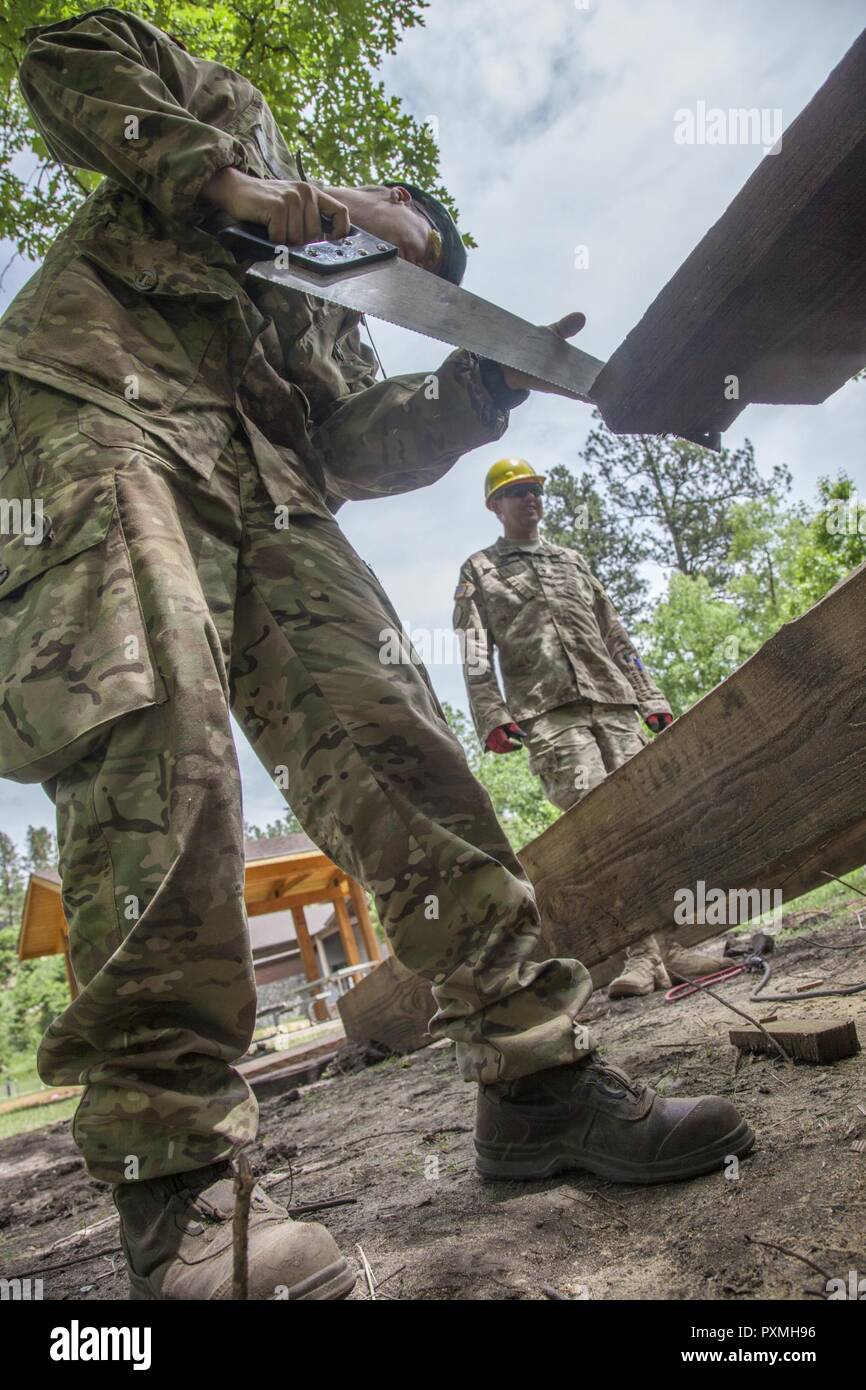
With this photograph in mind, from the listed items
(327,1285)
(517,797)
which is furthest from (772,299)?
(517,797)

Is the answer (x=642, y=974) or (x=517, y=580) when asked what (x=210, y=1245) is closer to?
(x=642, y=974)

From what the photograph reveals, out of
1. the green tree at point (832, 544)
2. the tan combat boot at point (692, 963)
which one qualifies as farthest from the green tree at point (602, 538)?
the tan combat boot at point (692, 963)

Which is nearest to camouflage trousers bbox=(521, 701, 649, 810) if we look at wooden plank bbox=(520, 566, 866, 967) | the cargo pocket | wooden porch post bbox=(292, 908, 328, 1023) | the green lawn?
wooden plank bbox=(520, 566, 866, 967)

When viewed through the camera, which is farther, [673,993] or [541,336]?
[673,993]

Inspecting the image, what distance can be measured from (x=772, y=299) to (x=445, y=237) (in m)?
1.38

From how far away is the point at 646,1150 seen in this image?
4.71 ft

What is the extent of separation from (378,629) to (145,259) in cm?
100

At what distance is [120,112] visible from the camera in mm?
1769

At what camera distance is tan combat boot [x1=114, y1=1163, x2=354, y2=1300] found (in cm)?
115

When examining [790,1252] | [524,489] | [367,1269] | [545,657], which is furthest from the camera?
[524,489]

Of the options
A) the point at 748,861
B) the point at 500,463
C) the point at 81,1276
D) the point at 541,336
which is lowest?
the point at 81,1276

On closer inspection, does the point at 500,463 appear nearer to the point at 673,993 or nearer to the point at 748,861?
the point at 673,993

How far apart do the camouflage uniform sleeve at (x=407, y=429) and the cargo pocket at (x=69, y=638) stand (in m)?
0.89

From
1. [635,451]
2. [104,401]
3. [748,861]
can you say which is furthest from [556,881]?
[635,451]
